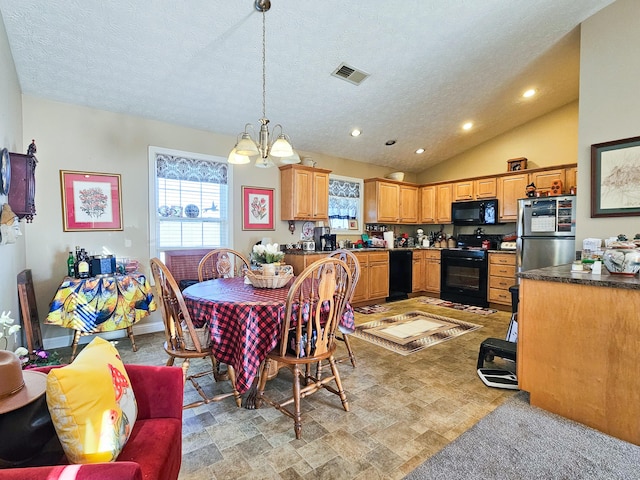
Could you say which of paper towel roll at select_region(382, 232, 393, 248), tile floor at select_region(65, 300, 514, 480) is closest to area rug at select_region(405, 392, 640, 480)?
tile floor at select_region(65, 300, 514, 480)

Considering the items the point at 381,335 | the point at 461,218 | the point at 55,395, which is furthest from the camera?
the point at 461,218

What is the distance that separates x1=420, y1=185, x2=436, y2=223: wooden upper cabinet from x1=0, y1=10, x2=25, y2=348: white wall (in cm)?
600

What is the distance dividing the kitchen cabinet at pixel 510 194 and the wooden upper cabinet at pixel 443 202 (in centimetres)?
90

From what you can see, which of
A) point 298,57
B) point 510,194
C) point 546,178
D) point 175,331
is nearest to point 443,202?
point 510,194

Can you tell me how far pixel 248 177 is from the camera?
14.8ft

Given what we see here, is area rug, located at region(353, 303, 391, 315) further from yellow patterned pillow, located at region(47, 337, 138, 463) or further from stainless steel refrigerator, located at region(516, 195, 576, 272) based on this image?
yellow patterned pillow, located at region(47, 337, 138, 463)

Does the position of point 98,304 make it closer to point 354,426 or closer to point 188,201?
point 188,201

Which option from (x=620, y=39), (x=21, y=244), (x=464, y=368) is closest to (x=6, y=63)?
(x=21, y=244)

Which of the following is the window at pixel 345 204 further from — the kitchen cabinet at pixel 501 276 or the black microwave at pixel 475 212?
the kitchen cabinet at pixel 501 276

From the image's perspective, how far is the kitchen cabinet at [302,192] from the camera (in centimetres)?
473

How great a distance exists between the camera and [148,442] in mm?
1117

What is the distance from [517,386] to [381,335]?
1487mm

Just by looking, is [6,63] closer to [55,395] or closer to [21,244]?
[21,244]

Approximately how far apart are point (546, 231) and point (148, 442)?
15.7 feet
